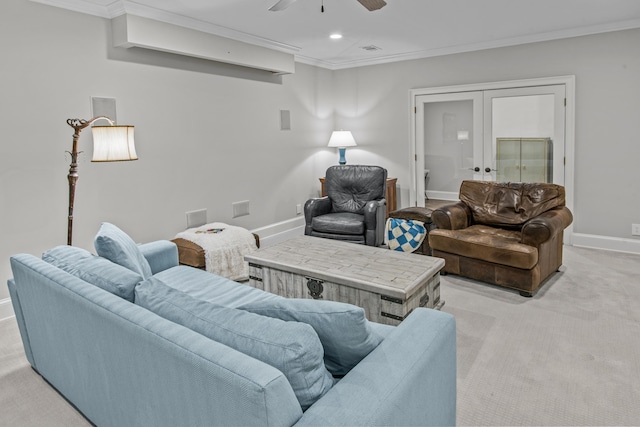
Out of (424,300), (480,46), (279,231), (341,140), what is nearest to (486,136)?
(480,46)

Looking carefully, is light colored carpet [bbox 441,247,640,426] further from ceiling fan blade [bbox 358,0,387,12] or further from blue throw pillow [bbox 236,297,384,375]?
ceiling fan blade [bbox 358,0,387,12]

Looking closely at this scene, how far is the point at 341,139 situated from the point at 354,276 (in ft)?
13.0

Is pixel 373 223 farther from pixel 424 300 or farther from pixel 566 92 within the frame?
pixel 566 92

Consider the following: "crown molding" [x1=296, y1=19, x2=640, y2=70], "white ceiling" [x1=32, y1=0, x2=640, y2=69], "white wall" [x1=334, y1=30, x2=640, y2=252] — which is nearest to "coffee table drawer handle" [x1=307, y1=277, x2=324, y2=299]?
"white ceiling" [x1=32, y1=0, x2=640, y2=69]

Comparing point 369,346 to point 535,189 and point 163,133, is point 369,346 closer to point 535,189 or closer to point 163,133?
→ point 535,189

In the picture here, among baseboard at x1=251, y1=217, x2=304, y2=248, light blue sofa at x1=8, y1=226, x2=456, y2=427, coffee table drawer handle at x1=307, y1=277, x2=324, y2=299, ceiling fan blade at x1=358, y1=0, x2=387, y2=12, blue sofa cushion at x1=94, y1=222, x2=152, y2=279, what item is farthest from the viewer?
baseboard at x1=251, y1=217, x2=304, y2=248

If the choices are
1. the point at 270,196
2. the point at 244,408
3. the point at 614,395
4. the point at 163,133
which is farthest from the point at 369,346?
the point at 270,196

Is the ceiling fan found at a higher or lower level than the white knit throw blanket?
higher

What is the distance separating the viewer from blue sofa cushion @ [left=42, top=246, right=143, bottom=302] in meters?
2.03

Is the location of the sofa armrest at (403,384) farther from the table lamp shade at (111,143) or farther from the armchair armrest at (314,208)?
the armchair armrest at (314,208)

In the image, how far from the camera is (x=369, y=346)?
1.65 metres

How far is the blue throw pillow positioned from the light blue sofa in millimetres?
27

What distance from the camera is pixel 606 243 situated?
5316 mm

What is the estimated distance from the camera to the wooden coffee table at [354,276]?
2.93 m
